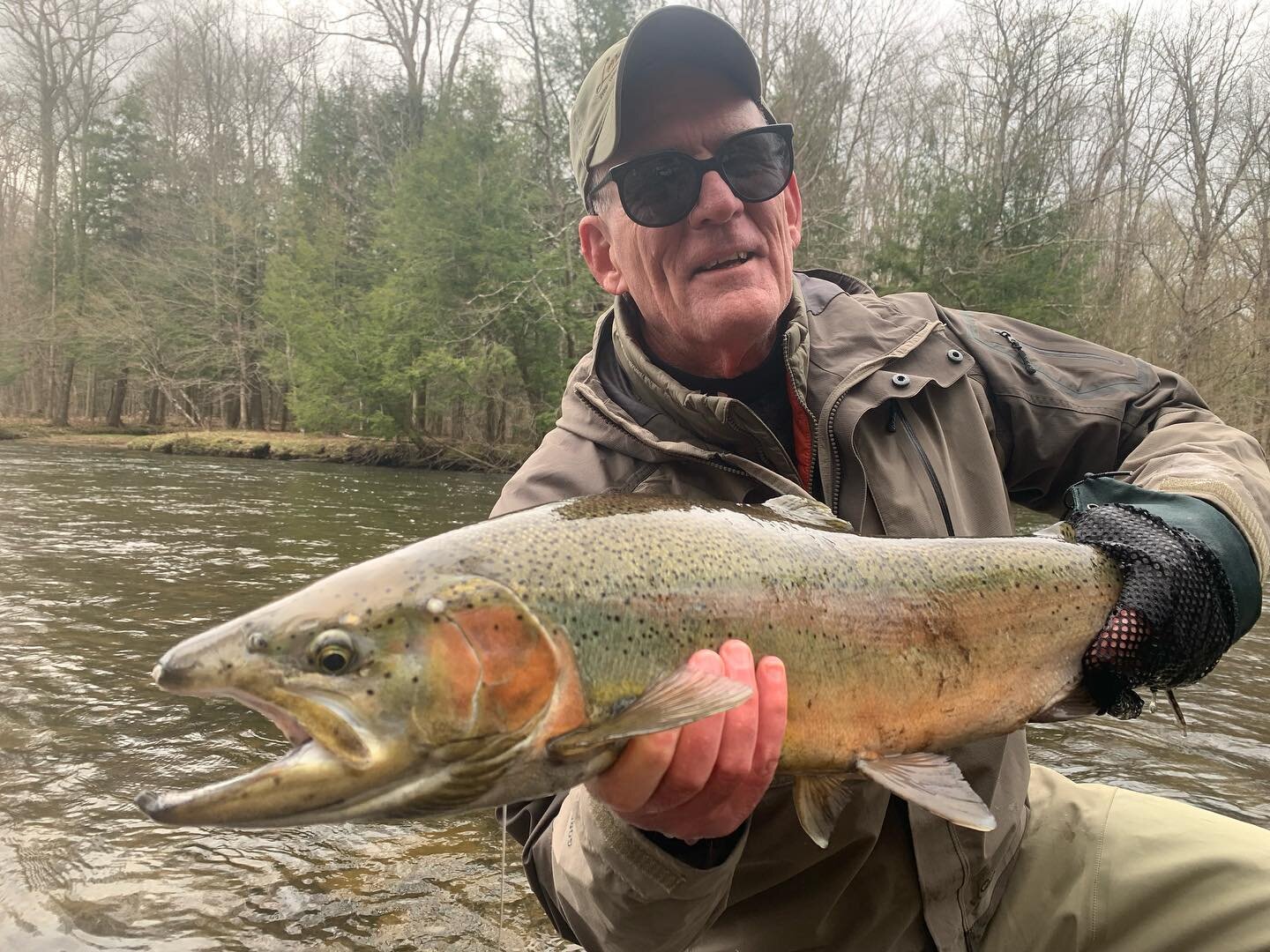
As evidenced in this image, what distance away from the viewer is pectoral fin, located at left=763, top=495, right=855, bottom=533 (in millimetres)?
1885

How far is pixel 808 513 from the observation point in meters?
1.90

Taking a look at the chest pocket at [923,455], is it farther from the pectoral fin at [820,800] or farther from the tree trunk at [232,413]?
the tree trunk at [232,413]

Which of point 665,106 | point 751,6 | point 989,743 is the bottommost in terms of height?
point 989,743

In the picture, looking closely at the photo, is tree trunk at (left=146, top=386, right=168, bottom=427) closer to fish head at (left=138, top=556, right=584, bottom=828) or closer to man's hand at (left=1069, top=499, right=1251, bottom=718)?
fish head at (left=138, top=556, right=584, bottom=828)

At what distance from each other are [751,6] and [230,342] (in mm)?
20787

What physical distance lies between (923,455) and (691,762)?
1.18 metres

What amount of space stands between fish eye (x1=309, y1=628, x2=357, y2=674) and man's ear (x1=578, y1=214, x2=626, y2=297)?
1.68 m

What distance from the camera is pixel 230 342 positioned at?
3066cm

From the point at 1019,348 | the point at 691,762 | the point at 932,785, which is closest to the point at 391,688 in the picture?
the point at 691,762

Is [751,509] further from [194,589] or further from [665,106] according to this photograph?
[194,589]

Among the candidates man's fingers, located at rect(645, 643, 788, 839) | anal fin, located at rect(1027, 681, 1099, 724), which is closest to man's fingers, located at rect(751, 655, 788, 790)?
man's fingers, located at rect(645, 643, 788, 839)

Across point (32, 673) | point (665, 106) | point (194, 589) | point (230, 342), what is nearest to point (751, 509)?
point (665, 106)

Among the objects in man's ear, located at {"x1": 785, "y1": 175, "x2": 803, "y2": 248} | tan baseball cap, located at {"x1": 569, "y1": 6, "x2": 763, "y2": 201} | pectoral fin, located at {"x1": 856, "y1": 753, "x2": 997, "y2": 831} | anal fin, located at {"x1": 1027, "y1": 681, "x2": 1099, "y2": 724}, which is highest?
tan baseball cap, located at {"x1": 569, "y1": 6, "x2": 763, "y2": 201}

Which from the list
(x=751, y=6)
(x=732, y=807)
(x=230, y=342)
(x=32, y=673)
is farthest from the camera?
(x=230, y=342)
